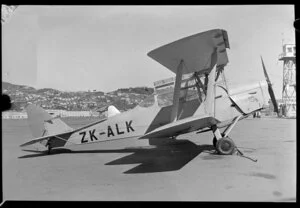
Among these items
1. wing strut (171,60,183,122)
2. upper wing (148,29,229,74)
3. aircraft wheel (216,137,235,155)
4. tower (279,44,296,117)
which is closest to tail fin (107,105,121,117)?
upper wing (148,29,229,74)

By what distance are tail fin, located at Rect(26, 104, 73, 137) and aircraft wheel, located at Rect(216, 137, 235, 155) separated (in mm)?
2846

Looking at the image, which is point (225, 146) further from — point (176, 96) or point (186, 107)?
point (176, 96)

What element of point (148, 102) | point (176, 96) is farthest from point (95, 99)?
point (176, 96)

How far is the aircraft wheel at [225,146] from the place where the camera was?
397 centimetres

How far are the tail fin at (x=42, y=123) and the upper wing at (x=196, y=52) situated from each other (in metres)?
2.32

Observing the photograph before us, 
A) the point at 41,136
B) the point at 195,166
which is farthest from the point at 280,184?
the point at 41,136

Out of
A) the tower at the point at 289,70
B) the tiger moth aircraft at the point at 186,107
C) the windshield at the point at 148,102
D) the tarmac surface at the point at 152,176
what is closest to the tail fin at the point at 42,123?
the tiger moth aircraft at the point at 186,107

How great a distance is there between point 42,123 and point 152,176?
2.55 m

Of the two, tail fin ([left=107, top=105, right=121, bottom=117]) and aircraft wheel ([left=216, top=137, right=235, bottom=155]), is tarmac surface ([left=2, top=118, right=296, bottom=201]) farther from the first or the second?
tail fin ([left=107, top=105, right=121, bottom=117])

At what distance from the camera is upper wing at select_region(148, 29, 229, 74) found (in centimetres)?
319

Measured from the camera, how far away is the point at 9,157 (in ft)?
14.2

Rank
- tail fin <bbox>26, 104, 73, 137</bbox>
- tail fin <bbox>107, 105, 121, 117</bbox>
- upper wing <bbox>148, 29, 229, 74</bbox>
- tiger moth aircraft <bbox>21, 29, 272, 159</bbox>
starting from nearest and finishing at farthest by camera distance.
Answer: upper wing <bbox>148, 29, 229, 74</bbox>
tiger moth aircraft <bbox>21, 29, 272, 159</bbox>
tail fin <bbox>26, 104, 73, 137</bbox>
tail fin <bbox>107, 105, 121, 117</bbox>

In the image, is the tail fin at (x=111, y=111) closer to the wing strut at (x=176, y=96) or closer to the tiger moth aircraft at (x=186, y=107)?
the tiger moth aircraft at (x=186, y=107)
